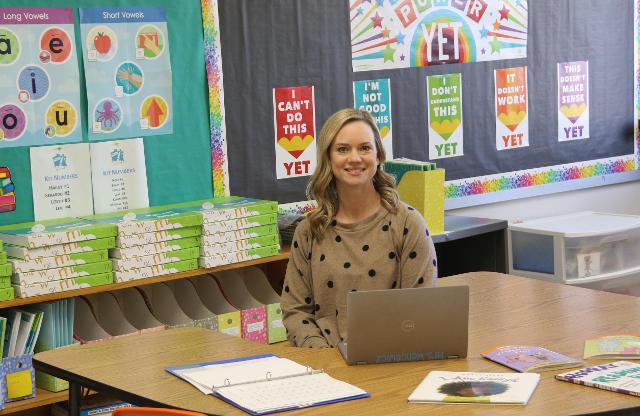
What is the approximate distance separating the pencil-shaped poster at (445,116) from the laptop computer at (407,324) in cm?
252

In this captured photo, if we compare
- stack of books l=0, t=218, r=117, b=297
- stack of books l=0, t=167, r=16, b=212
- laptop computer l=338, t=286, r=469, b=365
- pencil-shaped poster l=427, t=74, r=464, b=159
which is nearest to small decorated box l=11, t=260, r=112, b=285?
stack of books l=0, t=218, r=117, b=297

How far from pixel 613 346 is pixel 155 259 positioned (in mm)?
1735

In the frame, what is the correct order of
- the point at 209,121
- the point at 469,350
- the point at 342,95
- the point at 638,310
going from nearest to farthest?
the point at 469,350, the point at 638,310, the point at 209,121, the point at 342,95

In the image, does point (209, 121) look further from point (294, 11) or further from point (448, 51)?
point (448, 51)

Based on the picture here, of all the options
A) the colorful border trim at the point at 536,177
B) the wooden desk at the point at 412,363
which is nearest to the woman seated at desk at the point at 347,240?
the wooden desk at the point at 412,363

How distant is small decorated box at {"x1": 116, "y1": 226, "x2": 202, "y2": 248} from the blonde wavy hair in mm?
723

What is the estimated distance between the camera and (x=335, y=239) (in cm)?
330

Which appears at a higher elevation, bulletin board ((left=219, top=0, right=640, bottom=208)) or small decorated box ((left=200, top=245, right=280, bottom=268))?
bulletin board ((left=219, top=0, right=640, bottom=208))

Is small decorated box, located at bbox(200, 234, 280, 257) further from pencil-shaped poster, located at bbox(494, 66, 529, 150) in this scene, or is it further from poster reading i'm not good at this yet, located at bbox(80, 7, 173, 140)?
pencil-shaped poster, located at bbox(494, 66, 529, 150)

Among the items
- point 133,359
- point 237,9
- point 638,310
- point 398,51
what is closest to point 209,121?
point 237,9

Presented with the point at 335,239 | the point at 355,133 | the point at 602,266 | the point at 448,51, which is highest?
the point at 448,51

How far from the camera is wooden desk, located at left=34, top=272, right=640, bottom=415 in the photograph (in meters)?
2.38

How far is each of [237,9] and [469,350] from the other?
212cm

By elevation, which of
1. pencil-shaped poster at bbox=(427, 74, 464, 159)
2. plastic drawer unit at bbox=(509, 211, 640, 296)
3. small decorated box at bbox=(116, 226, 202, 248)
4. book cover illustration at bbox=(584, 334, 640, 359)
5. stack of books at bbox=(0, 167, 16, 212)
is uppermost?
pencil-shaped poster at bbox=(427, 74, 464, 159)
